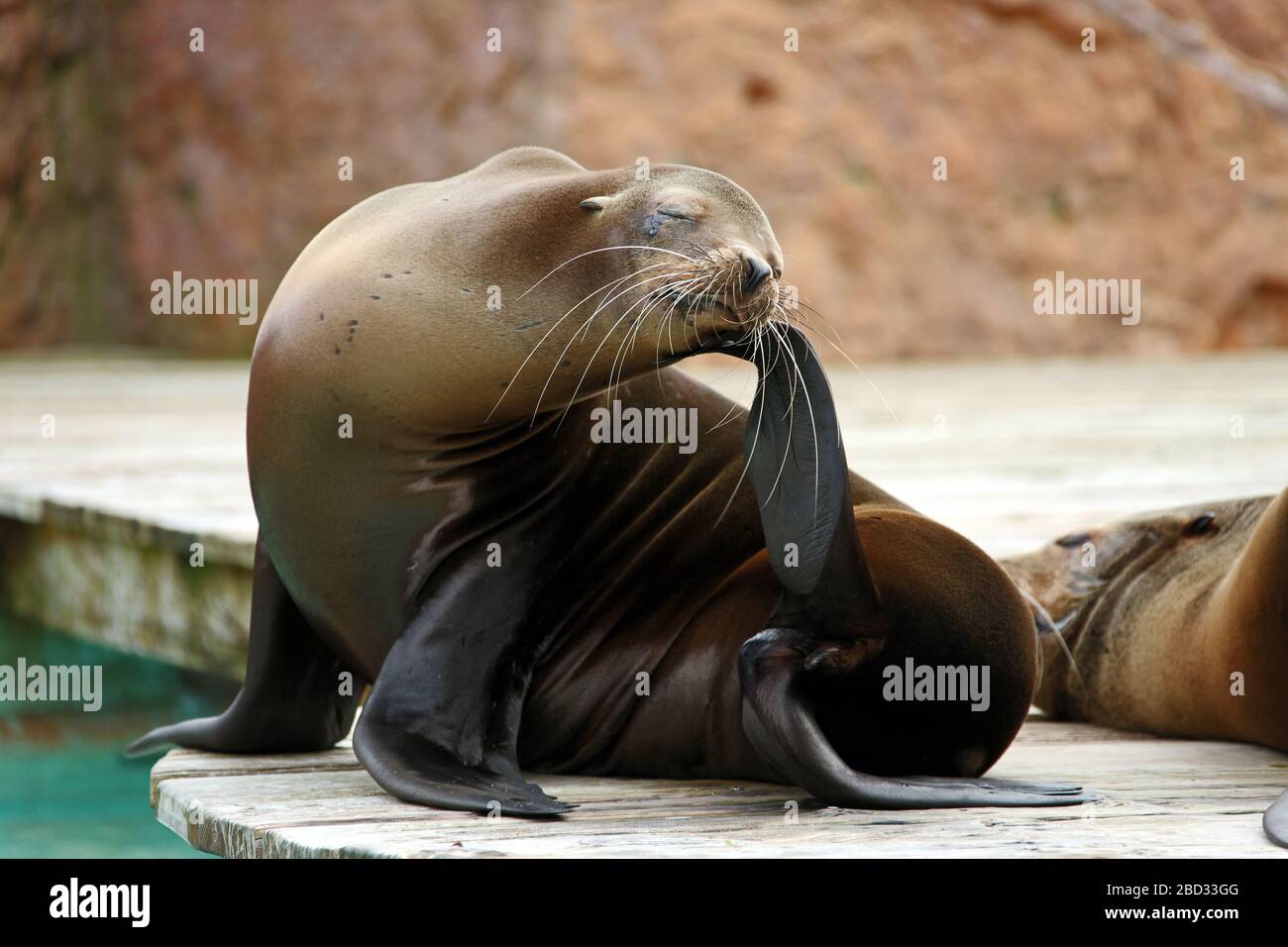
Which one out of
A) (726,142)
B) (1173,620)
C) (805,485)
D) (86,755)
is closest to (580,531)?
(805,485)

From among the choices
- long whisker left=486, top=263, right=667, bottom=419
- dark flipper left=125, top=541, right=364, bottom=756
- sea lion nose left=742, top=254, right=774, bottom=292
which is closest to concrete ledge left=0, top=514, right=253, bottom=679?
dark flipper left=125, top=541, right=364, bottom=756

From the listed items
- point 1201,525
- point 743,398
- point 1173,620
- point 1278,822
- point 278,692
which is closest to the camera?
point 1278,822

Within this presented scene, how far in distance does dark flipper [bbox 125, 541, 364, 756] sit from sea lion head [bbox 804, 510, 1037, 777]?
84 cm

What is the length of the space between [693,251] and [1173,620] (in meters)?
1.47

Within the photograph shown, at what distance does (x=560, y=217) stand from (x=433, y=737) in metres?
0.74

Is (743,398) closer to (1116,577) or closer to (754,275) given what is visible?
(1116,577)

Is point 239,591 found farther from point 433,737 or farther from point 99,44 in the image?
point 99,44

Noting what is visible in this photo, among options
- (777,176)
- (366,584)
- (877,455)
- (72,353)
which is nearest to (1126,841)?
(366,584)

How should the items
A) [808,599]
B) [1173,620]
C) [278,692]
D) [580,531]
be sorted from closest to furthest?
[808,599], [580,531], [278,692], [1173,620]

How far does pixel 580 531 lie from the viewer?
2922 millimetres

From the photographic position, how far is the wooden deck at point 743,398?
95.2 inches

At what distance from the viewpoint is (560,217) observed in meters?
2.70

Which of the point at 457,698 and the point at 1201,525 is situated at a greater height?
the point at 1201,525

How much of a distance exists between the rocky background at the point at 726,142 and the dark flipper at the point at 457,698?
352 inches
